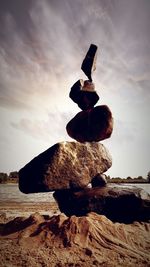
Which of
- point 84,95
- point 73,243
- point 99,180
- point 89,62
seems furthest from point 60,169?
point 89,62

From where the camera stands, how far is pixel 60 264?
5.61 m

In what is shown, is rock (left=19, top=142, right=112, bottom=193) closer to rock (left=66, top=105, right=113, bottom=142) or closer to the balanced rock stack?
the balanced rock stack

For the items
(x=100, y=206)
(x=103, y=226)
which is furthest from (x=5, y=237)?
(x=100, y=206)

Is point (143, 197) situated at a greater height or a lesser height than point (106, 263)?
greater

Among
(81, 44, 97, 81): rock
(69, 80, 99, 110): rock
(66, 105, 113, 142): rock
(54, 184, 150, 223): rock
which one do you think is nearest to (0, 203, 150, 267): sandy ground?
(54, 184, 150, 223): rock

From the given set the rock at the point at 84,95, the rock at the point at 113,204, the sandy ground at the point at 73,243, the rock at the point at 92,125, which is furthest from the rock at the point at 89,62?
the sandy ground at the point at 73,243

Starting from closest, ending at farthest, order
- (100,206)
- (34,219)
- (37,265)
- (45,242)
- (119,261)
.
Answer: (37,265) < (119,261) < (45,242) < (34,219) < (100,206)

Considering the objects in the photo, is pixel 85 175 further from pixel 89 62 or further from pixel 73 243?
pixel 89 62

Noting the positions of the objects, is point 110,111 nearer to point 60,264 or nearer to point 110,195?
point 110,195

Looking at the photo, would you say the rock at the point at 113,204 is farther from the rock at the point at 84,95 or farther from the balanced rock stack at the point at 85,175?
the rock at the point at 84,95

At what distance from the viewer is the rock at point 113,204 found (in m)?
9.37

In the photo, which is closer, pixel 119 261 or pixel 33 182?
pixel 119 261

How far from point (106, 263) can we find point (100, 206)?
365 cm

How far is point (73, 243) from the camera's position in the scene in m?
6.57
